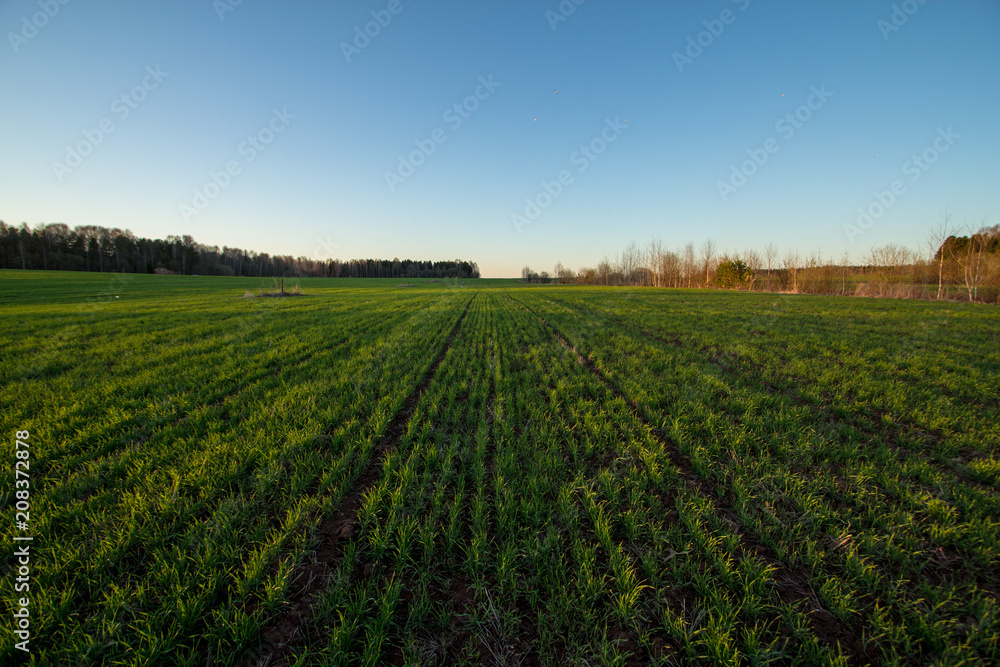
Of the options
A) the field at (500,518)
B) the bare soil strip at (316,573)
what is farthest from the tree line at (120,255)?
the bare soil strip at (316,573)

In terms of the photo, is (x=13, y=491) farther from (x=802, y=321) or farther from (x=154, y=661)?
(x=802, y=321)

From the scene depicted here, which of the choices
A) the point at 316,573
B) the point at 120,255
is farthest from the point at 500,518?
the point at 120,255

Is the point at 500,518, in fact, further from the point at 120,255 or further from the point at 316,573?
the point at 120,255

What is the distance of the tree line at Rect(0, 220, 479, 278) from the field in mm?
90420

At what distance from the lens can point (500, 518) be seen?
3.23 meters

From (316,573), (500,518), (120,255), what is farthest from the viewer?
(120,255)

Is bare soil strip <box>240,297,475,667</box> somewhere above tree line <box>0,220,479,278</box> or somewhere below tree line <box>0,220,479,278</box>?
below

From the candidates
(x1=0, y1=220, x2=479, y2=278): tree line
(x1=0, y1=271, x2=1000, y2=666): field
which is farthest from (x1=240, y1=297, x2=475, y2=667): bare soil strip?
(x1=0, y1=220, x2=479, y2=278): tree line

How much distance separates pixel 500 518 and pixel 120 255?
102185 mm

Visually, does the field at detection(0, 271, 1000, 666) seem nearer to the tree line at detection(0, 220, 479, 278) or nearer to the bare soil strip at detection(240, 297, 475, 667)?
the bare soil strip at detection(240, 297, 475, 667)

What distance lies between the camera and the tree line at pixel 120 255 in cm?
5822

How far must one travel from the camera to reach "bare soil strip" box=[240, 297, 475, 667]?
209 centimetres

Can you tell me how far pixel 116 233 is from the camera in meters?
73.2

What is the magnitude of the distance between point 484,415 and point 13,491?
5.30 meters
